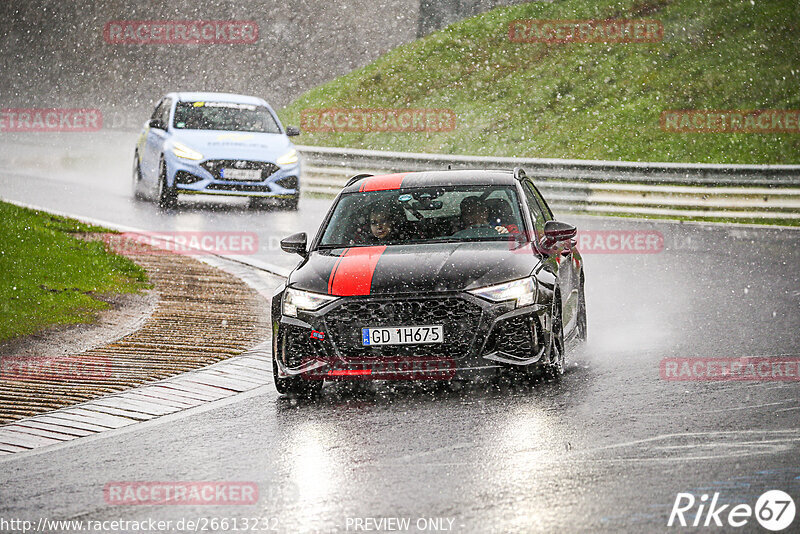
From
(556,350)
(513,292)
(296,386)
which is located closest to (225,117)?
(296,386)

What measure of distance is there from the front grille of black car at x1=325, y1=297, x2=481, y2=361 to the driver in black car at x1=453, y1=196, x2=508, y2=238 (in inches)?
49.7

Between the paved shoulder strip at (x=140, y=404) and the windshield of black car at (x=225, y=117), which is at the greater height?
the windshield of black car at (x=225, y=117)

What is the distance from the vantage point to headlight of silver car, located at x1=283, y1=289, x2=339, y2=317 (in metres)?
8.97

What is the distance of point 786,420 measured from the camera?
808 centimetres

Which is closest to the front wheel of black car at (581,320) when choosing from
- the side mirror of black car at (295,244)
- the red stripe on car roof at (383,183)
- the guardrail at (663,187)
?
the red stripe on car roof at (383,183)

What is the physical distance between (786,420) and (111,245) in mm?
10962

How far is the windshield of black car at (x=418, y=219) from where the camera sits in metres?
9.96

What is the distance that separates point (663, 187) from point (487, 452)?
15.3 metres

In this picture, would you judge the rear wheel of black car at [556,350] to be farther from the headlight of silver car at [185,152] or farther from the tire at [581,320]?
the headlight of silver car at [185,152]

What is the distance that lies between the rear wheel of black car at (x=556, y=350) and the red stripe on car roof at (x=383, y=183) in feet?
5.91

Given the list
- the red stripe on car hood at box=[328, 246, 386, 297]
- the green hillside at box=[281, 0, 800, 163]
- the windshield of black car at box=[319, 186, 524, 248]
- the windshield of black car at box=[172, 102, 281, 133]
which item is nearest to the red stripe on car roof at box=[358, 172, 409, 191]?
the windshield of black car at box=[319, 186, 524, 248]

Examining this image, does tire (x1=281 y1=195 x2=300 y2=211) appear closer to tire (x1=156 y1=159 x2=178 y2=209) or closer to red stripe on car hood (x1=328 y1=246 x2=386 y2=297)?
tire (x1=156 y1=159 x2=178 y2=209)

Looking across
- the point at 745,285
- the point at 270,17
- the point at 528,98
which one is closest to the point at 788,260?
the point at 745,285

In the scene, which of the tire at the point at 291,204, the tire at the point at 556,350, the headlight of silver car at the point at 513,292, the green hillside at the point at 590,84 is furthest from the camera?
the green hillside at the point at 590,84
